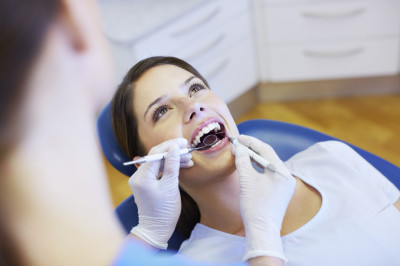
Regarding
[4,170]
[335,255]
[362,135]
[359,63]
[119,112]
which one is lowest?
[362,135]

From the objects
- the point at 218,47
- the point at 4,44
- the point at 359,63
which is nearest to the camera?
the point at 4,44

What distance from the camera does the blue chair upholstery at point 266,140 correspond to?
1217mm

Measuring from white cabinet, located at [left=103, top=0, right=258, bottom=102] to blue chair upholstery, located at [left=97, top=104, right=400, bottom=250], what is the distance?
0.85ft

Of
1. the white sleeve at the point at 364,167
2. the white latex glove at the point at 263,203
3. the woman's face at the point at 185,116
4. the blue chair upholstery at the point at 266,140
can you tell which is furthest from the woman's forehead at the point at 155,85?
the white sleeve at the point at 364,167

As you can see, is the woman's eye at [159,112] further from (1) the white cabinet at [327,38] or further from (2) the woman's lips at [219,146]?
(1) the white cabinet at [327,38]

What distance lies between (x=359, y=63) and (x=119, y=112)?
1610mm

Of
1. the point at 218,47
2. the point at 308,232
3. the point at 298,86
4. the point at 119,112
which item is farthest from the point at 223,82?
the point at 308,232

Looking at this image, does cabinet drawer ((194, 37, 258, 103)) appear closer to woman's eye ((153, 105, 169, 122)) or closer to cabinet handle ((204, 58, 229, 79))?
cabinet handle ((204, 58, 229, 79))

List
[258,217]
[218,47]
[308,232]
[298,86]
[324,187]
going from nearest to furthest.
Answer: [258,217], [308,232], [324,187], [218,47], [298,86]

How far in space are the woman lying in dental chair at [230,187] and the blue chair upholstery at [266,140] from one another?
5cm

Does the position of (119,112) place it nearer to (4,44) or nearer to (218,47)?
(4,44)

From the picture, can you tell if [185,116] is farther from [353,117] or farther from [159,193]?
[353,117]

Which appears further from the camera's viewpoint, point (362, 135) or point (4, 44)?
point (362, 135)

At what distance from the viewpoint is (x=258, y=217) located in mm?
898
